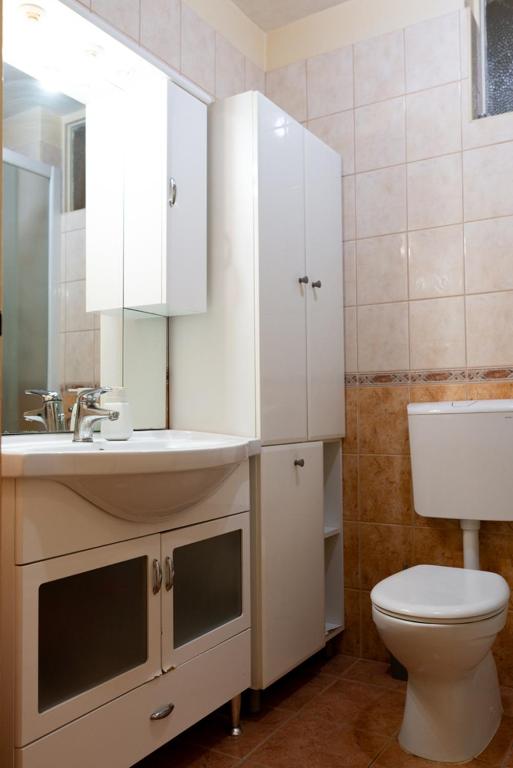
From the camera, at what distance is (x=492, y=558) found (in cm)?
213

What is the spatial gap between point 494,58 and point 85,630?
2205 mm

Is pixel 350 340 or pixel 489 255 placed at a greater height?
pixel 489 255

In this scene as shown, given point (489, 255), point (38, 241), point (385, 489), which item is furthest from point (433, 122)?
point (38, 241)

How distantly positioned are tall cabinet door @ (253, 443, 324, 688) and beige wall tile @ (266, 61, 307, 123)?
1.35 meters

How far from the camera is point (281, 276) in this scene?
81.0 inches

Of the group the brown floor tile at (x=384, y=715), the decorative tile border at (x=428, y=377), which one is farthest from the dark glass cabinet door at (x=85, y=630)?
the decorative tile border at (x=428, y=377)

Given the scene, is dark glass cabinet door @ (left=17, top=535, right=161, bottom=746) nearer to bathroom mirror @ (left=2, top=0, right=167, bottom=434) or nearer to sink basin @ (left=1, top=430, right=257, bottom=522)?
sink basin @ (left=1, top=430, right=257, bottom=522)

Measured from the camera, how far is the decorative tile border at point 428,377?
7.01ft

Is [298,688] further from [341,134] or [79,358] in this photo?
[341,134]

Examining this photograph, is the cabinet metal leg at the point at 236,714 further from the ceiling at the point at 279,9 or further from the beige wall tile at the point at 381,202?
the ceiling at the point at 279,9

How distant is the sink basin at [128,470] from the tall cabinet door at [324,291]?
1.93ft

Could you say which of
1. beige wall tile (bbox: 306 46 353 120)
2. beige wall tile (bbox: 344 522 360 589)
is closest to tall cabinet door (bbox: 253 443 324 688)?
beige wall tile (bbox: 344 522 360 589)

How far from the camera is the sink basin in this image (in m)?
1.20

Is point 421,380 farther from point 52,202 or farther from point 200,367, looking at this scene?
point 52,202
